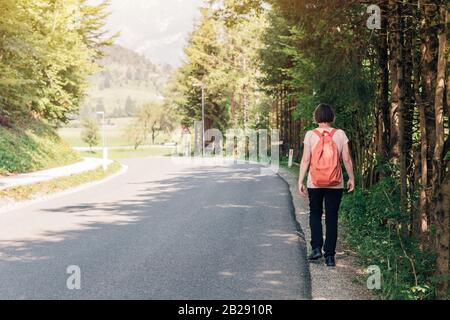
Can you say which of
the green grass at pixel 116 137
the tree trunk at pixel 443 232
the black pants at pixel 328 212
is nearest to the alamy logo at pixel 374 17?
the black pants at pixel 328 212

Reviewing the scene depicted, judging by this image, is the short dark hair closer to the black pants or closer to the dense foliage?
the black pants

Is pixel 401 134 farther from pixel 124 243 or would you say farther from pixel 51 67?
pixel 51 67

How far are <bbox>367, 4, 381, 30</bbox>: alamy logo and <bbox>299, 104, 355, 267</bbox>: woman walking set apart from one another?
2.38 meters

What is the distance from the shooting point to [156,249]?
27.0ft

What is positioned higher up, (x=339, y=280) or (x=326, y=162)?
(x=326, y=162)

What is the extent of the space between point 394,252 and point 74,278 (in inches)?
146

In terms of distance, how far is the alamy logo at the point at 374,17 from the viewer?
8.19 metres

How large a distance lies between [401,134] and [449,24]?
1736mm

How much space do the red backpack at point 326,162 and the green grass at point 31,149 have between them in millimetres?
17363

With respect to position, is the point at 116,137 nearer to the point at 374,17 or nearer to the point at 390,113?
the point at 390,113

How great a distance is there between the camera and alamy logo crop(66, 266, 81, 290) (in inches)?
240

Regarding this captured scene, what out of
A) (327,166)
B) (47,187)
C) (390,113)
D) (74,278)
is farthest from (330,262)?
(47,187)
